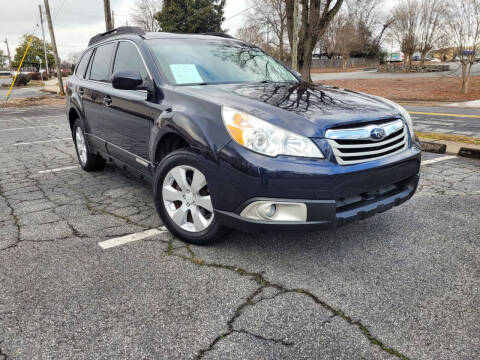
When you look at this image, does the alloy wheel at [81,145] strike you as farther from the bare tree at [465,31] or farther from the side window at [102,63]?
the bare tree at [465,31]

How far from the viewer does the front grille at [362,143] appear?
2.46 metres

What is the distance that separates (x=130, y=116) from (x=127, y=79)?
470 millimetres

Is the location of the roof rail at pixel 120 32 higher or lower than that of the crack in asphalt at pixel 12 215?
higher

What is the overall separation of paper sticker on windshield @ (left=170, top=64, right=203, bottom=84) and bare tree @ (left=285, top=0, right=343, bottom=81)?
17.7 m

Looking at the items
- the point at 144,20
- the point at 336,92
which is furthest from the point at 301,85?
the point at 144,20

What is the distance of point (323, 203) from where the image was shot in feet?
7.89

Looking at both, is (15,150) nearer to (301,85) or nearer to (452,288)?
(301,85)

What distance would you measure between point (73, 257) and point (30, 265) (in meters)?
0.29

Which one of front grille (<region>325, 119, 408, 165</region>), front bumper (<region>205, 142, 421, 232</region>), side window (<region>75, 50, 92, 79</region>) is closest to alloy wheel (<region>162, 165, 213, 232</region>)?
front bumper (<region>205, 142, 421, 232</region>)

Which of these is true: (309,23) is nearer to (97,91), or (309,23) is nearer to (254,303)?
(97,91)

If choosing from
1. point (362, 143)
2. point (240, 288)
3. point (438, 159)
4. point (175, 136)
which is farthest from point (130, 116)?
point (438, 159)

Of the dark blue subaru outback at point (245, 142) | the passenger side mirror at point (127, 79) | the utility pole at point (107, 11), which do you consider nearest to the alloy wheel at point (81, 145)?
the dark blue subaru outback at point (245, 142)

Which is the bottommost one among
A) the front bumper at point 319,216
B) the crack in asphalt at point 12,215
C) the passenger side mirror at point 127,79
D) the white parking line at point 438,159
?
the white parking line at point 438,159

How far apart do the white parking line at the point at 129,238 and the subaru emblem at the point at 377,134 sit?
188cm
